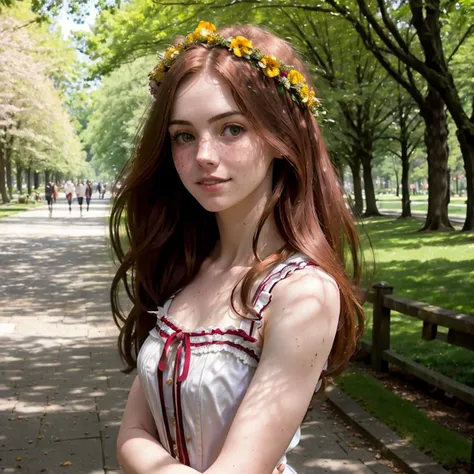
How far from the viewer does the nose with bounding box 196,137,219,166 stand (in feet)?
5.36

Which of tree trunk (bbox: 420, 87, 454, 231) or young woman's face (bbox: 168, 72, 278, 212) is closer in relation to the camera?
young woman's face (bbox: 168, 72, 278, 212)

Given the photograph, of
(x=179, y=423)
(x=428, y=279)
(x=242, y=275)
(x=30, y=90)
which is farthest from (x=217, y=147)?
(x=30, y=90)

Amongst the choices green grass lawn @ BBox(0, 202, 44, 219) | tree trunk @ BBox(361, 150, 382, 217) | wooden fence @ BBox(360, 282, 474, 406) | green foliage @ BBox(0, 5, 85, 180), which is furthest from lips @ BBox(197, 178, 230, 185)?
green grass lawn @ BBox(0, 202, 44, 219)

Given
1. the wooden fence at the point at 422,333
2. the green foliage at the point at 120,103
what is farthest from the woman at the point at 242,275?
the green foliage at the point at 120,103

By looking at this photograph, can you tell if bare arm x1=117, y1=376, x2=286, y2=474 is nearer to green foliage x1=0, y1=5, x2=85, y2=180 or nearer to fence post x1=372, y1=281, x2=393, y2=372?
fence post x1=372, y1=281, x2=393, y2=372

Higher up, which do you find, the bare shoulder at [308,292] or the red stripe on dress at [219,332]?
the bare shoulder at [308,292]

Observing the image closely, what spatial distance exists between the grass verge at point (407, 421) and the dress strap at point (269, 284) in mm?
3871

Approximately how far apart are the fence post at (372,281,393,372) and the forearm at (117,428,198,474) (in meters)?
5.99

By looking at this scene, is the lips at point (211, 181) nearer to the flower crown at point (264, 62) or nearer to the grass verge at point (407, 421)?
the flower crown at point (264, 62)

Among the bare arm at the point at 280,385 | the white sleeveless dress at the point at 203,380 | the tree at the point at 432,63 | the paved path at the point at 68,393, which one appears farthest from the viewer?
the tree at the point at 432,63

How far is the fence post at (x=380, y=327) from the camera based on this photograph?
24.5 ft

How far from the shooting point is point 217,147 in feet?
5.40

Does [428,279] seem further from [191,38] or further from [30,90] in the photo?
[30,90]

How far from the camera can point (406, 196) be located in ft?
113
